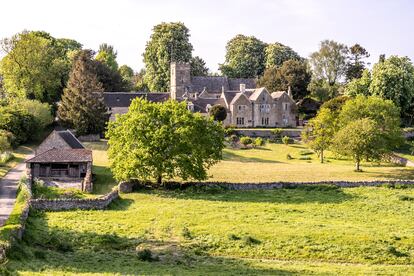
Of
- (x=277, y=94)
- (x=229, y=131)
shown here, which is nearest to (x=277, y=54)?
(x=277, y=94)

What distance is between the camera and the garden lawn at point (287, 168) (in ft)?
192

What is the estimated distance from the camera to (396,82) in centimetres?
8775

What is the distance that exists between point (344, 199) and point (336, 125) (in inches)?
900

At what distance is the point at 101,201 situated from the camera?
145 ft

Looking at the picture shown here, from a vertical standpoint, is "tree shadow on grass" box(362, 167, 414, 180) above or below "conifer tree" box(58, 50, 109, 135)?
below

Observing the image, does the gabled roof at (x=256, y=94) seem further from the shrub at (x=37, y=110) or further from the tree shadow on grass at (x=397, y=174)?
the tree shadow on grass at (x=397, y=174)

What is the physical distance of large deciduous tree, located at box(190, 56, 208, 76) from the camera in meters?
124

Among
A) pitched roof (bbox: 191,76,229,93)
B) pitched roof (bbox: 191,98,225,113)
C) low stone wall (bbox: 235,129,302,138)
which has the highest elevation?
pitched roof (bbox: 191,76,229,93)

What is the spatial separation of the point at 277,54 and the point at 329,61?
14.4 m

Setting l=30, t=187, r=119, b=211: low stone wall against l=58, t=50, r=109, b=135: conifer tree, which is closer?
l=30, t=187, r=119, b=211: low stone wall

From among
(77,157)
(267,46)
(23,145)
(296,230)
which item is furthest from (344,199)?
(267,46)

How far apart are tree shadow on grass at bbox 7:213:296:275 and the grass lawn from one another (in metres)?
0.05

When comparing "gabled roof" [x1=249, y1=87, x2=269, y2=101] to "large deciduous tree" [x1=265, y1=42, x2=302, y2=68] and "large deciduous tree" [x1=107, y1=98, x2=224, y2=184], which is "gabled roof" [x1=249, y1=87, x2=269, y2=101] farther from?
"large deciduous tree" [x1=107, y1=98, x2=224, y2=184]

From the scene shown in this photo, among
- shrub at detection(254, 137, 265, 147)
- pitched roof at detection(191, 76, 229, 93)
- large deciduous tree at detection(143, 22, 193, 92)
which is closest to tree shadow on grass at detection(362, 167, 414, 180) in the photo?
shrub at detection(254, 137, 265, 147)
